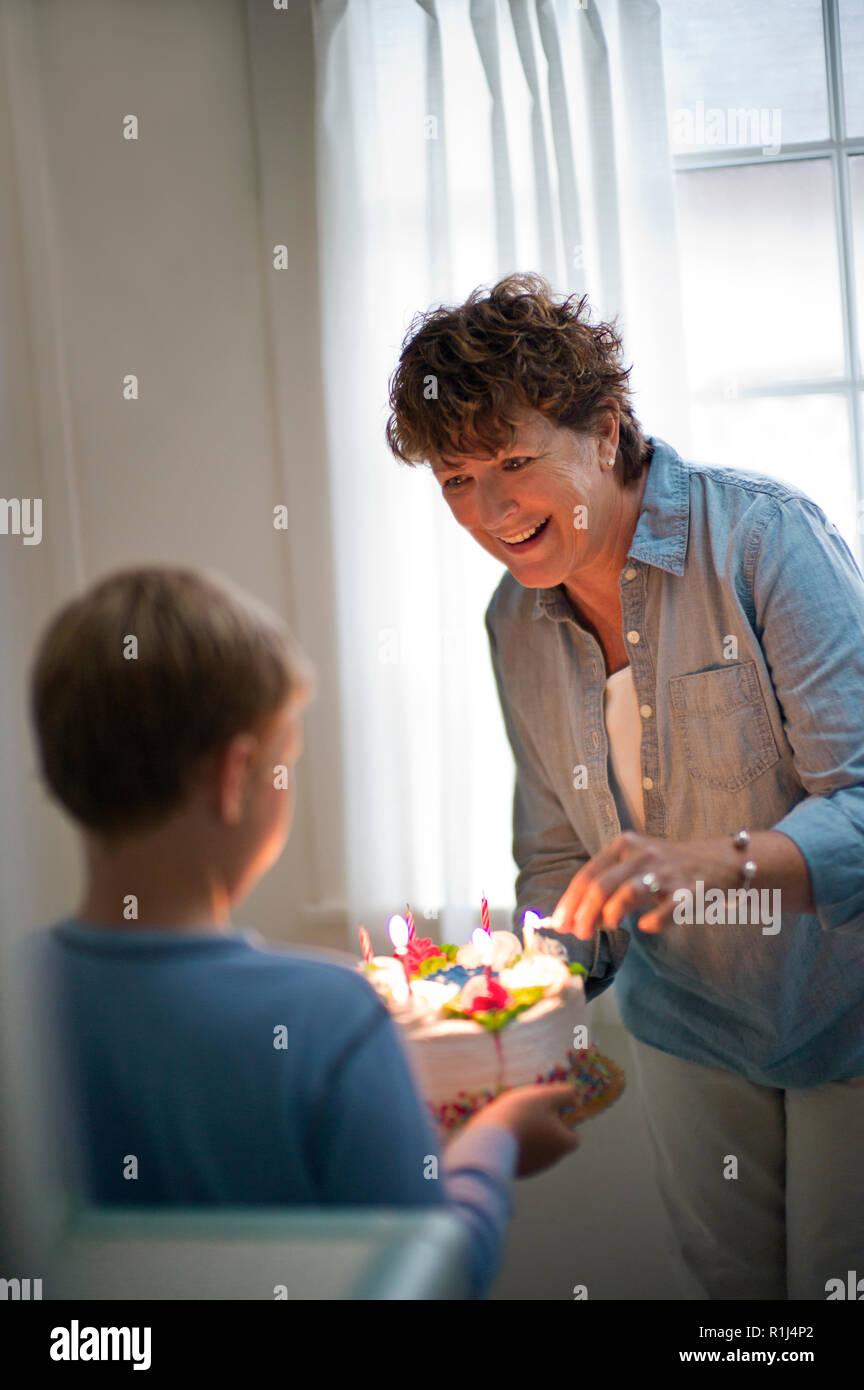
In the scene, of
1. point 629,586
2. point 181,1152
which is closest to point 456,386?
point 629,586

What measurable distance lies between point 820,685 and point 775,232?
1121mm

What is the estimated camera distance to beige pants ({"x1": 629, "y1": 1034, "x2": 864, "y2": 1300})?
1087 mm

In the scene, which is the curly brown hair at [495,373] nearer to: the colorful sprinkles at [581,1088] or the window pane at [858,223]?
the colorful sprinkles at [581,1088]

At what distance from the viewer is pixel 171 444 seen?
4.23 feet

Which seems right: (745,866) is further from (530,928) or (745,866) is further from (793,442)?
(793,442)

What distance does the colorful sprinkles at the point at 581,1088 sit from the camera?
29.0 inches

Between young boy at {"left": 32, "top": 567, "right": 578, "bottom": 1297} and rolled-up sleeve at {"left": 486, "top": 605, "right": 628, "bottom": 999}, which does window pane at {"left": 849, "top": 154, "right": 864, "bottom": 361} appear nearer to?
rolled-up sleeve at {"left": 486, "top": 605, "right": 628, "bottom": 999}

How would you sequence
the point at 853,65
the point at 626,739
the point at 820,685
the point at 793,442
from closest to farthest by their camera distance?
1. the point at 820,685
2. the point at 626,739
3. the point at 853,65
4. the point at 793,442

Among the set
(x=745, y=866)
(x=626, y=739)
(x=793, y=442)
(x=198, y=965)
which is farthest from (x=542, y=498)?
(x=793, y=442)

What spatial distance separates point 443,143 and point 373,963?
1.36 meters

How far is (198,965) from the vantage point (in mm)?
586

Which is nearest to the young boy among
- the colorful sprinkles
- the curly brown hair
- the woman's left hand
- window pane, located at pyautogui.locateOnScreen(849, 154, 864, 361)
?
the colorful sprinkles

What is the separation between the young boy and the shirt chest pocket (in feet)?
1.99
